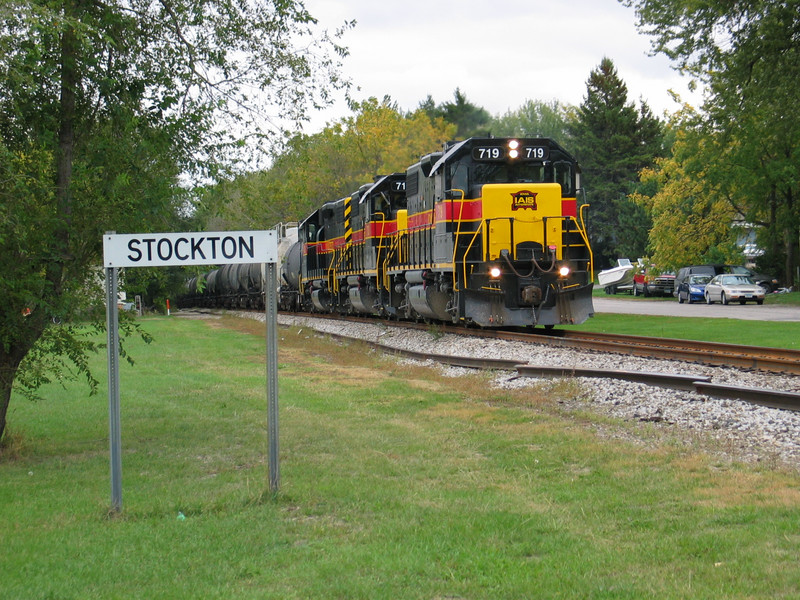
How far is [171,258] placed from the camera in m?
6.30

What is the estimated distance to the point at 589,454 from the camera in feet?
25.2

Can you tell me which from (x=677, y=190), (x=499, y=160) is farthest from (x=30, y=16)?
(x=677, y=190)

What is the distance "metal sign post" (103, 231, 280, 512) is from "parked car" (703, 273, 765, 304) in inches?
1364

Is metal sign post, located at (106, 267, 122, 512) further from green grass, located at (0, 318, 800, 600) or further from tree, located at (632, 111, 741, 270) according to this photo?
tree, located at (632, 111, 741, 270)

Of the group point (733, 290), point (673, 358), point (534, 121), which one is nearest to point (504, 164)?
point (673, 358)

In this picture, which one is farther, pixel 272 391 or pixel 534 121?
pixel 534 121

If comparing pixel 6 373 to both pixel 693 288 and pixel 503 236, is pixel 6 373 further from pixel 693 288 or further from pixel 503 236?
pixel 693 288

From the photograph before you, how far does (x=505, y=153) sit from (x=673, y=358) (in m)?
6.55

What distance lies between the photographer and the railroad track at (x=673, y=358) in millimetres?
9734

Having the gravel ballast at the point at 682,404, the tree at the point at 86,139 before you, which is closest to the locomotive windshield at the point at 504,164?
the gravel ballast at the point at 682,404

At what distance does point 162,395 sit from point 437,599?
9406 millimetres

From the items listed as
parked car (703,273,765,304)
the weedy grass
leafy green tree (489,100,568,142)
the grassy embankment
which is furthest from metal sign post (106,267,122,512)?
leafy green tree (489,100,568,142)

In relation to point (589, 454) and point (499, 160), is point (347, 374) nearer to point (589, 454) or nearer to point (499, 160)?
point (499, 160)

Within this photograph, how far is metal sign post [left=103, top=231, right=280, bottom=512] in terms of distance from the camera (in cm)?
623
